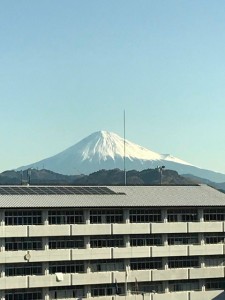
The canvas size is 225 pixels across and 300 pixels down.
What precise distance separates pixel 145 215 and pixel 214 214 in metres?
12.2

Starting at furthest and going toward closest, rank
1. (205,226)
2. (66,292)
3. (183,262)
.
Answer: (205,226) → (183,262) → (66,292)

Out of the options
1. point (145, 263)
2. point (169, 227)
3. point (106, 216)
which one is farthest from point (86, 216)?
point (169, 227)

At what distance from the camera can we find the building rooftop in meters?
110

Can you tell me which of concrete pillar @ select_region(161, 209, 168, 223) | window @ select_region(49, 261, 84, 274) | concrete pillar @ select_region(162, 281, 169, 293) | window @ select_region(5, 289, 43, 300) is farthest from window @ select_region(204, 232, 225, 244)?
window @ select_region(5, 289, 43, 300)

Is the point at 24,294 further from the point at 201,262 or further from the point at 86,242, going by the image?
the point at 201,262

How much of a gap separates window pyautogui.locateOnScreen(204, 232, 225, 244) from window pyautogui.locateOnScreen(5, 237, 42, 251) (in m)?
28.0

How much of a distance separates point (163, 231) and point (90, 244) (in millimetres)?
12051

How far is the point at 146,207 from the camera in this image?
379ft

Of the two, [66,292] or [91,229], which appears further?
[91,229]

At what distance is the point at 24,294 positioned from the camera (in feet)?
357

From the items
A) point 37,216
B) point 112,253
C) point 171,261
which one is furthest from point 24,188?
point 171,261

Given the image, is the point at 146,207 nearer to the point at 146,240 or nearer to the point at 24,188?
the point at 146,240

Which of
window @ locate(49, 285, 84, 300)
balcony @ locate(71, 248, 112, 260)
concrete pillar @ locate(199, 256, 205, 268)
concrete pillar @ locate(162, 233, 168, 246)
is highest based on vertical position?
concrete pillar @ locate(162, 233, 168, 246)

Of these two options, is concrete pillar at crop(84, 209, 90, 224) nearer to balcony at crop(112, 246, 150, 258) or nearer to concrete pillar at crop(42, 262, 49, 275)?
balcony at crop(112, 246, 150, 258)
